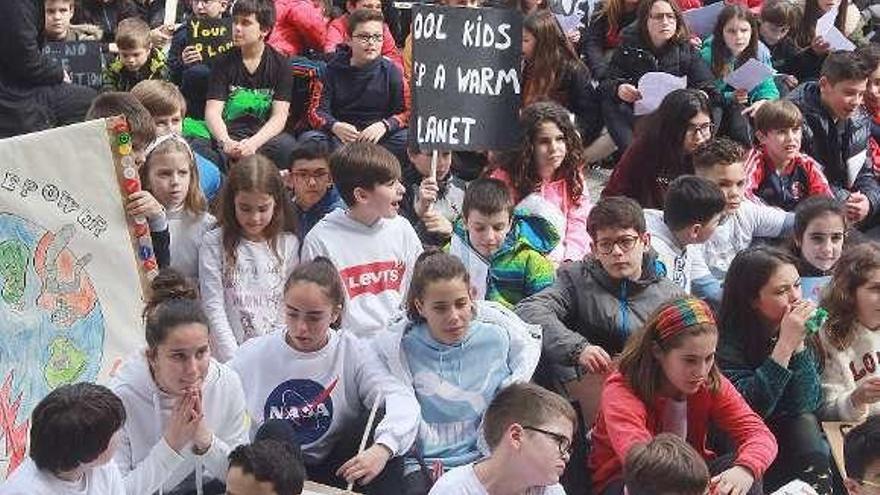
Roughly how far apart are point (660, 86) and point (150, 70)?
9.49 ft

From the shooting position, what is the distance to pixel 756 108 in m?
8.23

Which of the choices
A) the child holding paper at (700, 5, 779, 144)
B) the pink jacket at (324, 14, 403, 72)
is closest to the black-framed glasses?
the child holding paper at (700, 5, 779, 144)

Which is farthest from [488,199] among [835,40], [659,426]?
[835,40]

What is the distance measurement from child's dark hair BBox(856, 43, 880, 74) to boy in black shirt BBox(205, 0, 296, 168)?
311 cm

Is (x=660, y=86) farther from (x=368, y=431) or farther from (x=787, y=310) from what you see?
(x=368, y=431)

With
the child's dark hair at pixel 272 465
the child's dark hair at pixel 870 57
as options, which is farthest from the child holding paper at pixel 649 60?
the child's dark hair at pixel 272 465

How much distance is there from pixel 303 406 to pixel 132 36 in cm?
398

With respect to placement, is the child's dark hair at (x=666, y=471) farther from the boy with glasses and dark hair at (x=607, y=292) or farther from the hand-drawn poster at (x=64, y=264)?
the hand-drawn poster at (x=64, y=264)

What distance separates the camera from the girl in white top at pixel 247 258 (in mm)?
5766

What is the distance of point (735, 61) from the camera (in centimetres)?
895

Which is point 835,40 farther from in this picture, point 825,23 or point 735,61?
point 735,61

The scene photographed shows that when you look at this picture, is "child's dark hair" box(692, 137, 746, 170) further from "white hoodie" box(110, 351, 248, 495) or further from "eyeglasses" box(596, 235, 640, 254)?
"white hoodie" box(110, 351, 248, 495)

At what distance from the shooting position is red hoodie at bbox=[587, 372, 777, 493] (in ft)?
15.8

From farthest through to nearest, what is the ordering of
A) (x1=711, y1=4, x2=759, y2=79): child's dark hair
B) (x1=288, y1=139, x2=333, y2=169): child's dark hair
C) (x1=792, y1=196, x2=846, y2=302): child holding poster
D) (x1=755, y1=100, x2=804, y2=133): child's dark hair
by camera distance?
(x1=711, y1=4, x2=759, y2=79): child's dark hair < (x1=755, y1=100, x2=804, y2=133): child's dark hair < (x1=288, y1=139, x2=333, y2=169): child's dark hair < (x1=792, y1=196, x2=846, y2=302): child holding poster
